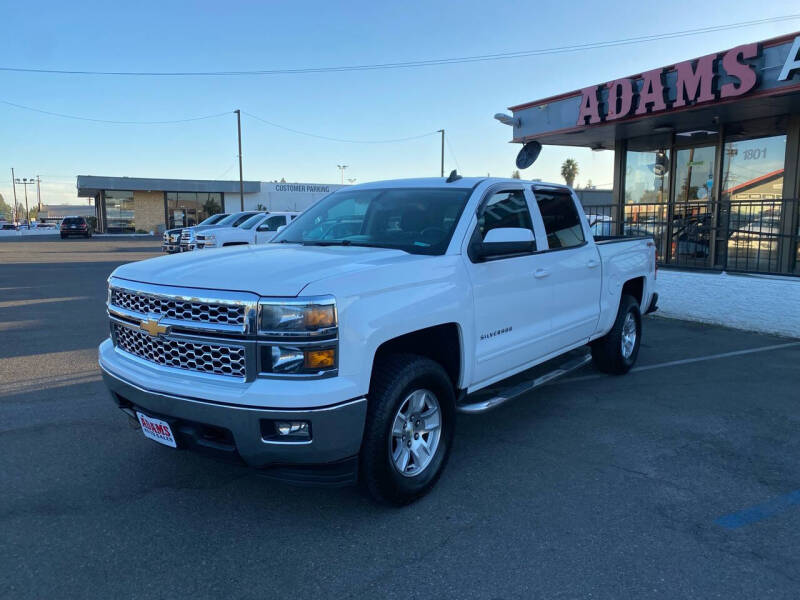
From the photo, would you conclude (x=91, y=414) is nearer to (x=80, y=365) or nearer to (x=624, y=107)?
(x=80, y=365)

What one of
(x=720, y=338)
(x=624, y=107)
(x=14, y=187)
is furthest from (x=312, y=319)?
(x=14, y=187)

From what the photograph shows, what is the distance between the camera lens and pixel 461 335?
3.93 meters

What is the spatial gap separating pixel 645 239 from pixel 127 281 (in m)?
5.67

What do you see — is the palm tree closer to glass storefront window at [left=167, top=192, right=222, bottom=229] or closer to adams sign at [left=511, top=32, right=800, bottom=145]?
glass storefront window at [left=167, top=192, right=222, bottom=229]

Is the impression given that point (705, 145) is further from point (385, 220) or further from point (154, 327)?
point (154, 327)

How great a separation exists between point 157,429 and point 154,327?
57 centimetres

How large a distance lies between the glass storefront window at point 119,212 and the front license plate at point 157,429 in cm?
5591

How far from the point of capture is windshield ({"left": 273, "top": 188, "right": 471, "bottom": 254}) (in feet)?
14.0

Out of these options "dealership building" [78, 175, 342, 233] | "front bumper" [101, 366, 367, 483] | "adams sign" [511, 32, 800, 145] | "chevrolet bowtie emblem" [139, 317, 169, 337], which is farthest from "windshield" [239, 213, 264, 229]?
"dealership building" [78, 175, 342, 233]

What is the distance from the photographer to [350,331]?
10.1 ft

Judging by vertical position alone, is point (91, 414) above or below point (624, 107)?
below

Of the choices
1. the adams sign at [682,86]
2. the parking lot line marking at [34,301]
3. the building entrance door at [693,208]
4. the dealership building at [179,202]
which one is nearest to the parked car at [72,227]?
the dealership building at [179,202]

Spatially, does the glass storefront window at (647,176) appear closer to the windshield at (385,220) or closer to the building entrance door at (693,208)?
the building entrance door at (693,208)

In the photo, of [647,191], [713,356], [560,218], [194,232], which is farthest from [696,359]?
[194,232]
